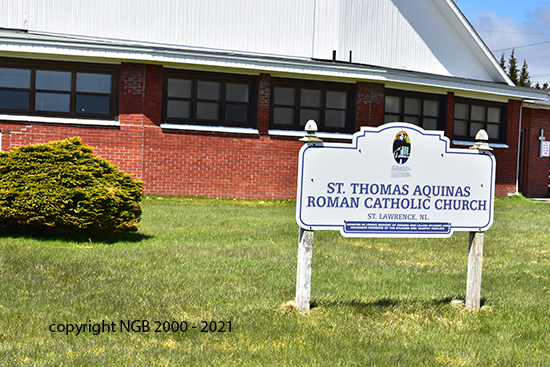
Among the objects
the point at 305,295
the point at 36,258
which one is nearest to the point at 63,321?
the point at 305,295

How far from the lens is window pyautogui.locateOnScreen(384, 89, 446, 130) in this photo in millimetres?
20719

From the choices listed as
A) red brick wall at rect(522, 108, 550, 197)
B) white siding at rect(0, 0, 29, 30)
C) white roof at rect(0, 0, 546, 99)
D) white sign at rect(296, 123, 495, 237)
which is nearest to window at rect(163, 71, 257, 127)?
white roof at rect(0, 0, 546, 99)

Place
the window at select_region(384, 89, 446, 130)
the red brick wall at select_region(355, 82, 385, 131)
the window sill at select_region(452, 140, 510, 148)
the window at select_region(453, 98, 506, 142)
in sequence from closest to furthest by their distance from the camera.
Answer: the red brick wall at select_region(355, 82, 385, 131) < the window at select_region(384, 89, 446, 130) < the window sill at select_region(452, 140, 510, 148) < the window at select_region(453, 98, 506, 142)

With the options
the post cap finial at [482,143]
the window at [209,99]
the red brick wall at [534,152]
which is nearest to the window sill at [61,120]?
the window at [209,99]

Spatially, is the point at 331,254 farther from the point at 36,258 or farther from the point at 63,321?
the point at 63,321

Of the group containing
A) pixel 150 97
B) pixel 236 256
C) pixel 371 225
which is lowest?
pixel 236 256

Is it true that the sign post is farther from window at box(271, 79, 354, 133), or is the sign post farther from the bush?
window at box(271, 79, 354, 133)

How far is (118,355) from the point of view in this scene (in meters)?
4.17

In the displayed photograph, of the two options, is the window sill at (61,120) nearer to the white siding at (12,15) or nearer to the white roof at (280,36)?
the white roof at (280,36)

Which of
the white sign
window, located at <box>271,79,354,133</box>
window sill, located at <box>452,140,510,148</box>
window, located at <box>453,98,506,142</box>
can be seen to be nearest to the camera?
the white sign

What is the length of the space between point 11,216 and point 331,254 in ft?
15.0

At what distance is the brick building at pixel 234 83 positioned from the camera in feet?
55.1

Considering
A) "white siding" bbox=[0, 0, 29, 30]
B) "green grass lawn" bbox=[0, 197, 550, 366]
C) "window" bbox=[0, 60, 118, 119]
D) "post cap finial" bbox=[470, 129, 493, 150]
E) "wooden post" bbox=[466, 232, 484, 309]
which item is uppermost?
"white siding" bbox=[0, 0, 29, 30]

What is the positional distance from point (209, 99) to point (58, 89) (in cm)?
423
